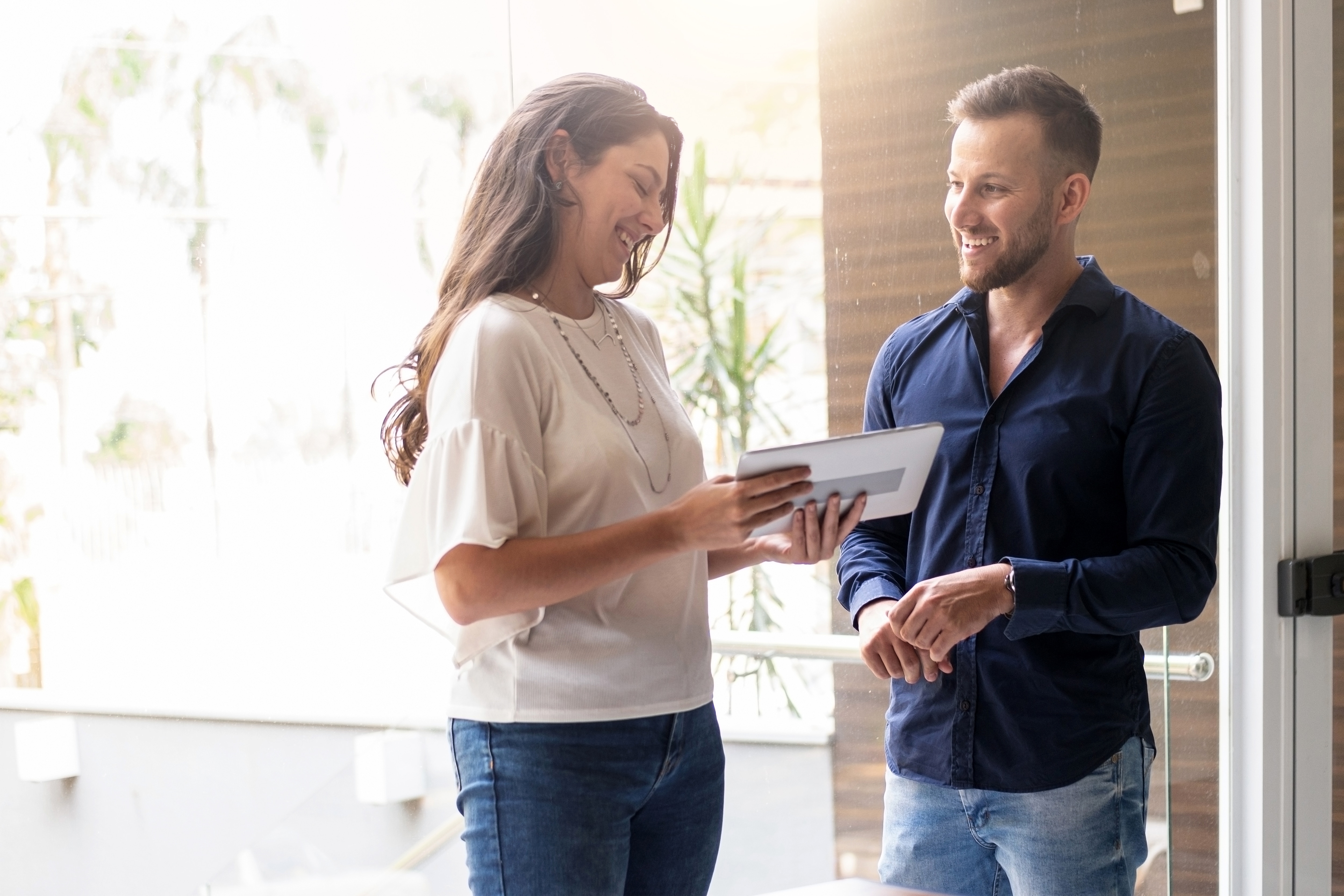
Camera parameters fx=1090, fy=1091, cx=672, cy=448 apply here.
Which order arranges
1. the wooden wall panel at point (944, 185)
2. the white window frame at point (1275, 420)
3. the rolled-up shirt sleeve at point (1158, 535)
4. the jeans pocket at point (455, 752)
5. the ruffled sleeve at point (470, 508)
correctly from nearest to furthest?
the ruffled sleeve at point (470, 508), the jeans pocket at point (455, 752), the rolled-up shirt sleeve at point (1158, 535), the white window frame at point (1275, 420), the wooden wall panel at point (944, 185)

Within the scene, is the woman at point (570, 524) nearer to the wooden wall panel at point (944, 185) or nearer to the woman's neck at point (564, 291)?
the woman's neck at point (564, 291)

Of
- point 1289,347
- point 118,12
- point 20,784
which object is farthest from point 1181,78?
point 20,784

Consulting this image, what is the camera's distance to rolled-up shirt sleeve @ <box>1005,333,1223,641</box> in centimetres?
136

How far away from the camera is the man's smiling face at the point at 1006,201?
152 cm

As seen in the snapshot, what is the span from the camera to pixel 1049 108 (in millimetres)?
1537

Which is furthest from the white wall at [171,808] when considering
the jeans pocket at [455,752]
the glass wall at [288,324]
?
the jeans pocket at [455,752]

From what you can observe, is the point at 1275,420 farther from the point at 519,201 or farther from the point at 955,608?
the point at 519,201

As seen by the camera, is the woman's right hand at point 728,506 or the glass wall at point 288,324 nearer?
the woman's right hand at point 728,506

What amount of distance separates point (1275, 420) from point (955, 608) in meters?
0.75

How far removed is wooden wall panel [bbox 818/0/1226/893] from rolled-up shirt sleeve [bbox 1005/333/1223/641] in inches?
22.2

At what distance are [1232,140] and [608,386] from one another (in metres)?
1.17

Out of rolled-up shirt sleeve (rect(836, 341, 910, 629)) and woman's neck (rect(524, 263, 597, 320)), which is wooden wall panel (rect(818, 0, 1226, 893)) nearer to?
rolled-up shirt sleeve (rect(836, 341, 910, 629))

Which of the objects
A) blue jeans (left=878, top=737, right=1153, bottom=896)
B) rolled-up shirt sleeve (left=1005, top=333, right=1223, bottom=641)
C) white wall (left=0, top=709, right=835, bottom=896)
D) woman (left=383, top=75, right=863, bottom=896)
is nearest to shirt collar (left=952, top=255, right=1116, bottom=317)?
rolled-up shirt sleeve (left=1005, top=333, right=1223, bottom=641)

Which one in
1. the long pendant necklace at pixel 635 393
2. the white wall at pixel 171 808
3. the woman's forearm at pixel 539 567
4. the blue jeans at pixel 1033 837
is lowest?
the white wall at pixel 171 808
